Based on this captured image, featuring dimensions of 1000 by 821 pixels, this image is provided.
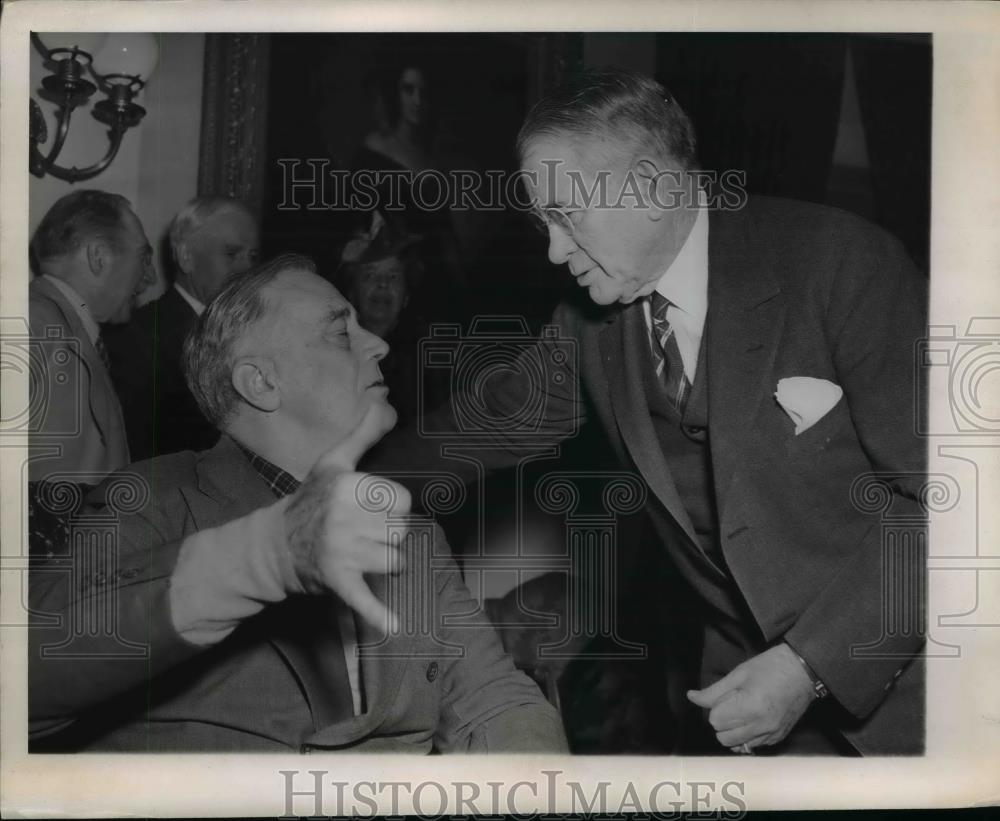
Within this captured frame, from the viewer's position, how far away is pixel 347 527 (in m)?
3.30

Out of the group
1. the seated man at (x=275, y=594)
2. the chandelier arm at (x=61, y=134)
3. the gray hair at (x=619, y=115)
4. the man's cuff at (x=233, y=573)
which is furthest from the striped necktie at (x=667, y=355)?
the chandelier arm at (x=61, y=134)

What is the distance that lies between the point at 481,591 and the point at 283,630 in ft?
1.90

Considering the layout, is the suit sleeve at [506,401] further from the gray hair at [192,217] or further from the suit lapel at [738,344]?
the gray hair at [192,217]

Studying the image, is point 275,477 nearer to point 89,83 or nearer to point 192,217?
point 192,217

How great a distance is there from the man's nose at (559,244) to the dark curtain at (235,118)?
864 mm

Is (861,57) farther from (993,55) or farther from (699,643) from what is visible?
(699,643)

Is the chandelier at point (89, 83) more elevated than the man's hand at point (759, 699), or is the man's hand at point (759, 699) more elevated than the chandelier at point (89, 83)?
the chandelier at point (89, 83)

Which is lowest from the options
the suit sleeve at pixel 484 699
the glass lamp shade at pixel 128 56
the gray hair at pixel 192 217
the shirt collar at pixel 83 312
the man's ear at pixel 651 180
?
the suit sleeve at pixel 484 699

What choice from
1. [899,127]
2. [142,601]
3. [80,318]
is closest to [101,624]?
[142,601]

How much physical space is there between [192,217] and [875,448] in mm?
2122

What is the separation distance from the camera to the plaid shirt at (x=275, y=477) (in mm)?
3305

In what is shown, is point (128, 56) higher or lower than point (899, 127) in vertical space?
higher

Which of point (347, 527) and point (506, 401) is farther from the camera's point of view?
point (506, 401)

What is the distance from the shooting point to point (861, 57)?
3.48m
